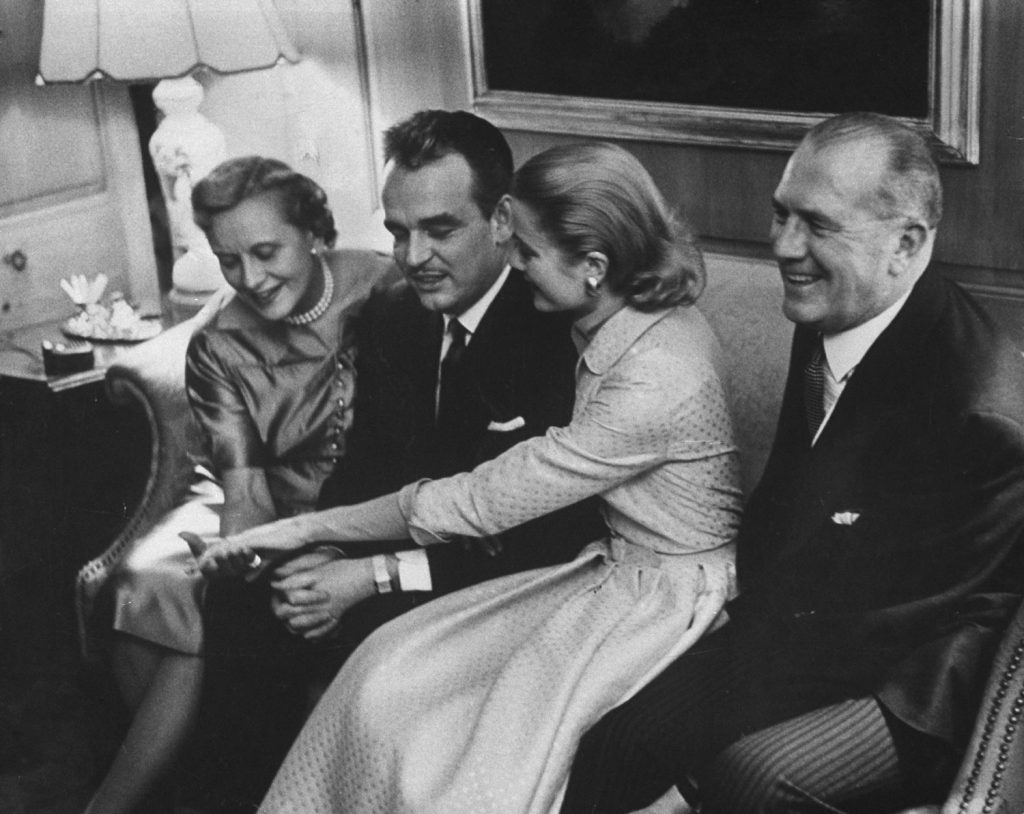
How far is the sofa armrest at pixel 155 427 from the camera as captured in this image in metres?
2.27

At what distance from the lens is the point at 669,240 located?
183 centimetres

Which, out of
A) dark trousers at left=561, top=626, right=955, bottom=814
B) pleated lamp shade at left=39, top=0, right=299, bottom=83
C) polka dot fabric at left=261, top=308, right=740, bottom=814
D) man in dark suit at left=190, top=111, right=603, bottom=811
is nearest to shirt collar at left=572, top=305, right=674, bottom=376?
polka dot fabric at left=261, top=308, right=740, bottom=814

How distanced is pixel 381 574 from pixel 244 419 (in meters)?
0.40

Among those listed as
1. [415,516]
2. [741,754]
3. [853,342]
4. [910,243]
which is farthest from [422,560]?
[910,243]

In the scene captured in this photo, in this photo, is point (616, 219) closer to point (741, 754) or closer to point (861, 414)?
point (861, 414)

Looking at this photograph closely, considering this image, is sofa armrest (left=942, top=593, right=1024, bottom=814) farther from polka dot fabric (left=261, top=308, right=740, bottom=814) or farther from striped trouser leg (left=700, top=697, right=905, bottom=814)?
polka dot fabric (left=261, top=308, right=740, bottom=814)

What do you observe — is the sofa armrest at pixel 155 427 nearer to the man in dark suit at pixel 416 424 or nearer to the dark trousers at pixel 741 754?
the man in dark suit at pixel 416 424

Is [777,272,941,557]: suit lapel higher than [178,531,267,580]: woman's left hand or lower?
higher

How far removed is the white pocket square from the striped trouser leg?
61cm

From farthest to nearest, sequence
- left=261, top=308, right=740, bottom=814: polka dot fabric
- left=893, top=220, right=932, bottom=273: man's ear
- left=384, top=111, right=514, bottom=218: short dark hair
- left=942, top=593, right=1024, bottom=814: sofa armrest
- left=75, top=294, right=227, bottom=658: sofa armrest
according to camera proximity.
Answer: left=75, top=294, right=227, bottom=658: sofa armrest < left=384, top=111, right=514, bottom=218: short dark hair < left=261, top=308, right=740, bottom=814: polka dot fabric < left=893, top=220, right=932, bottom=273: man's ear < left=942, top=593, right=1024, bottom=814: sofa armrest

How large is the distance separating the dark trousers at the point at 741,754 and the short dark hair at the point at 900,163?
0.59 meters

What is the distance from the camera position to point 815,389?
1.78m

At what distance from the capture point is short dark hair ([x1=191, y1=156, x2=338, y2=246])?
2184mm

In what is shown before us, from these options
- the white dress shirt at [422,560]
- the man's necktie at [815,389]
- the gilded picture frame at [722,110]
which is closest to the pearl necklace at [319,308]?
the white dress shirt at [422,560]
